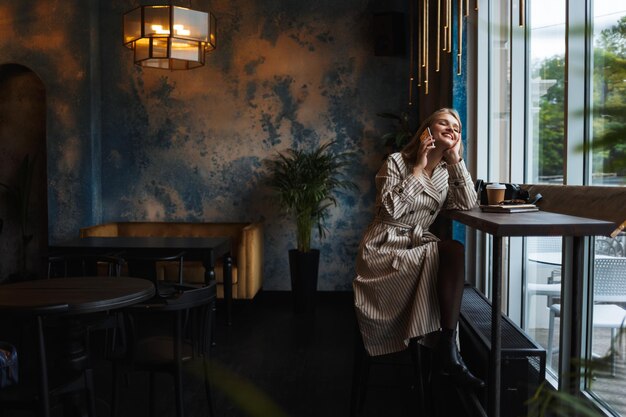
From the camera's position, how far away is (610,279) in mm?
2445

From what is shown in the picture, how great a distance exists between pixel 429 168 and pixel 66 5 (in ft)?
17.0

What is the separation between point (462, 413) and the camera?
9.62ft

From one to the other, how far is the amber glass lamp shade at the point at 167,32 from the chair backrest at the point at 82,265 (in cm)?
152

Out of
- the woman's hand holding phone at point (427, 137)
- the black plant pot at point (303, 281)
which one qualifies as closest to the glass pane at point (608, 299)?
the woman's hand holding phone at point (427, 137)

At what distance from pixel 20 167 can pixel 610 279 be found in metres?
6.71

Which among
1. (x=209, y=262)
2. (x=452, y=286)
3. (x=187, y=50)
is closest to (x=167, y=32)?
(x=187, y=50)

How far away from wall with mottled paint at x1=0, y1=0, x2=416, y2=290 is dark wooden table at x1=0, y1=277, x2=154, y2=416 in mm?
3454

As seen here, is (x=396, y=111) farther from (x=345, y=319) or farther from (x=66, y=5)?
(x=66, y=5)

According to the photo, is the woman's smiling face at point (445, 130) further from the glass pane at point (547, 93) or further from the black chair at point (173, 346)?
the black chair at point (173, 346)

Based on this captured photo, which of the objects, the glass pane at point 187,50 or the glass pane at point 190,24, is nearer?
the glass pane at point 190,24

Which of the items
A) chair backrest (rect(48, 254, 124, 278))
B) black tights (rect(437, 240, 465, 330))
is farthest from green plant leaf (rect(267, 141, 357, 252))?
black tights (rect(437, 240, 465, 330))

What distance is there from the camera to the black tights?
239 centimetres

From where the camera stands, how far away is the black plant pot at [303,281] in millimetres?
5668

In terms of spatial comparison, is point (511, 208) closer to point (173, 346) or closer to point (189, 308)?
point (189, 308)
